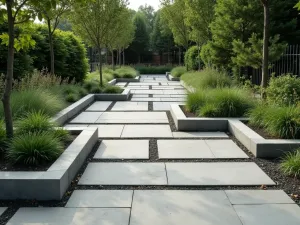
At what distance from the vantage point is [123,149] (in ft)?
19.3

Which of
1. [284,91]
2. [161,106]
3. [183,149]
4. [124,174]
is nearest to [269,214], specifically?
[124,174]

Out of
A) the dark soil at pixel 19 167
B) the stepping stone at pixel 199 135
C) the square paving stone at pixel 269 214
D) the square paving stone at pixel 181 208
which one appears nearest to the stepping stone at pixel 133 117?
the stepping stone at pixel 199 135

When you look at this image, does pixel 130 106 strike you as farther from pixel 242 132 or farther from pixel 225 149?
pixel 225 149

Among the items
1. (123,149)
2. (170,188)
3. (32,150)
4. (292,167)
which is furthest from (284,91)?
(32,150)

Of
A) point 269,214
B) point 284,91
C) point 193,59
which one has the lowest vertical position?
point 269,214

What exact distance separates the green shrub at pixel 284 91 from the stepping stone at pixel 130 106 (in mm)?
3897

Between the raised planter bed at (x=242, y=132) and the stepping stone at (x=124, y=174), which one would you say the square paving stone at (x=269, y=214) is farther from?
the raised planter bed at (x=242, y=132)

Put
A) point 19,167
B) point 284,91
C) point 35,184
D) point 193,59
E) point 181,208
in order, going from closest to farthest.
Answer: point 181,208 < point 35,184 < point 19,167 < point 284,91 < point 193,59

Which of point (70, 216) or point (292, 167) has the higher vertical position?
point (292, 167)

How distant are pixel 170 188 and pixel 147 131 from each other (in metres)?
3.16

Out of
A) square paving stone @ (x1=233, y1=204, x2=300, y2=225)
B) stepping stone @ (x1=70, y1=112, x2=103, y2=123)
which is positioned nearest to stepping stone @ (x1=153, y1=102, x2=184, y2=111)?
stepping stone @ (x1=70, y1=112, x2=103, y2=123)

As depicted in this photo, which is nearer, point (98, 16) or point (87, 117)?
point (87, 117)

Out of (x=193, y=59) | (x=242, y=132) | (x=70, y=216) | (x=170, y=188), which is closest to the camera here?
(x=70, y=216)

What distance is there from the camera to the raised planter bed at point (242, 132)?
5.38 meters
